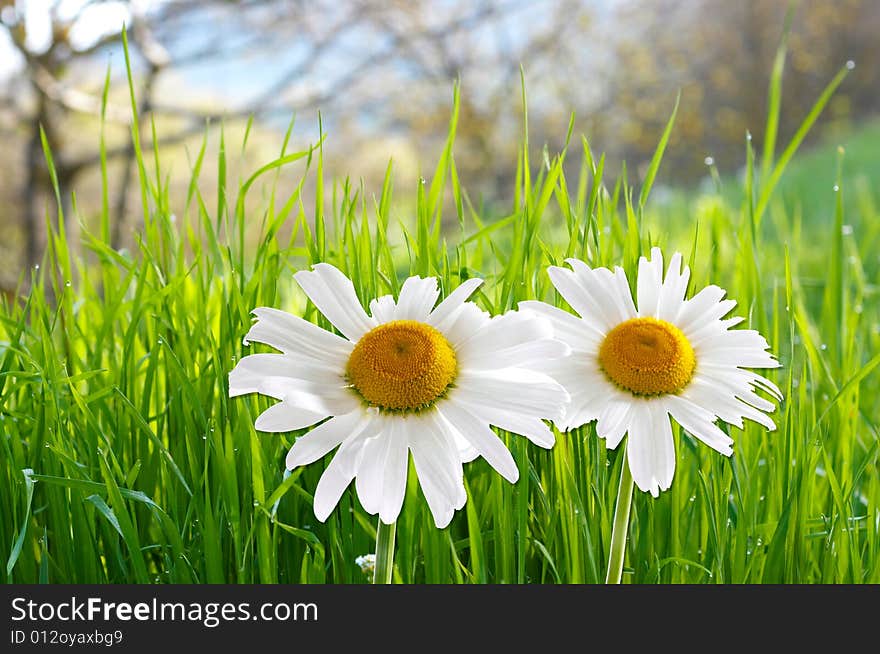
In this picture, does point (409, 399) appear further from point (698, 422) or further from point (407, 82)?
point (407, 82)

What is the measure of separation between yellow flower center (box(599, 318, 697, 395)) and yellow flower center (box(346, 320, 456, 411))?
9 cm

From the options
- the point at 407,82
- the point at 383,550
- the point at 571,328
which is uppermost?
the point at 407,82

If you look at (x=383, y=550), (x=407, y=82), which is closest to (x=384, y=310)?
(x=383, y=550)

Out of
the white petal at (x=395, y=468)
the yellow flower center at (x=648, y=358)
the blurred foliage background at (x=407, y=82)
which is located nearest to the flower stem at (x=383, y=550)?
the white petal at (x=395, y=468)

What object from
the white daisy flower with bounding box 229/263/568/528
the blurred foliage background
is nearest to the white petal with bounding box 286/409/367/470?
the white daisy flower with bounding box 229/263/568/528

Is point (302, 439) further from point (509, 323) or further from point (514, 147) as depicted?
point (514, 147)

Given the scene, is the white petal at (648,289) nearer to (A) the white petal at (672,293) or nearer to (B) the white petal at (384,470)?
(A) the white petal at (672,293)

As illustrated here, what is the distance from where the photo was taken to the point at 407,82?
249 inches

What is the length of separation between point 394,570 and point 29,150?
333cm

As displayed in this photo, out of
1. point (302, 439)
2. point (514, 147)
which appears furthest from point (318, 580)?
point (514, 147)

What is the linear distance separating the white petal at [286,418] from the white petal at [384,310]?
0.07 meters

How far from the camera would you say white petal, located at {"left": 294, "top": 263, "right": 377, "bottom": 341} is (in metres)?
0.42

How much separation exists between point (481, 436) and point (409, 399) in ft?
0.12

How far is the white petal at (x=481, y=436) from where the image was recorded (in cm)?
37
